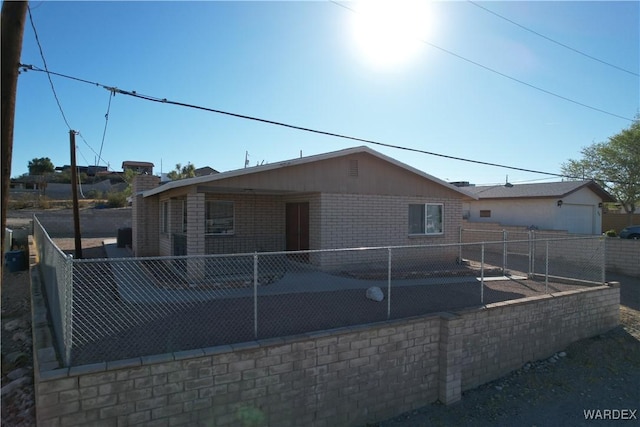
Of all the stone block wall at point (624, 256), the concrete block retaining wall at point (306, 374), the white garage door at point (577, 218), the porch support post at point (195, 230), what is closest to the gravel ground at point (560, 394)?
the concrete block retaining wall at point (306, 374)

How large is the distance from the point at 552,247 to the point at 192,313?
15.3 metres

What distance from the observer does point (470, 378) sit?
724cm

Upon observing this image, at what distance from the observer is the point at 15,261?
47.6ft

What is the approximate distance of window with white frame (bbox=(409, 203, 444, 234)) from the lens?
13.5 m

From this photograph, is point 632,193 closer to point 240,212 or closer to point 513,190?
point 513,190

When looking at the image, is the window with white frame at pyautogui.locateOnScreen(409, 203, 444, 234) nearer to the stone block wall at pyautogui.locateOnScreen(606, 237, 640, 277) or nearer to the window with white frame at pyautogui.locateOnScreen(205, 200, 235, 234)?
the window with white frame at pyautogui.locateOnScreen(205, 200, 235, 234)

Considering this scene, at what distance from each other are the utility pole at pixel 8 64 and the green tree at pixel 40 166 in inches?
2790

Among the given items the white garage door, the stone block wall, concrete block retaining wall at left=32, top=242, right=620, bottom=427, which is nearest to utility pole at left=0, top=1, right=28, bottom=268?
concrete block retaining wall at left=32, top=242, right=620, bottom=427

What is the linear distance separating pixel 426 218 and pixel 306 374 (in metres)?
9.28

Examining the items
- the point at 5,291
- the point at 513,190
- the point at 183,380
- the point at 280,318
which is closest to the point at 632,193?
the point at 513,190

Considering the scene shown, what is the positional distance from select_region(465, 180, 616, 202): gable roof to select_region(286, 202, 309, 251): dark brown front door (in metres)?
12.3

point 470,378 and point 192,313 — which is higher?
point 192,313

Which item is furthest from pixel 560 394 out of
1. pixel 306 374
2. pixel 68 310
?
pixel 68 310

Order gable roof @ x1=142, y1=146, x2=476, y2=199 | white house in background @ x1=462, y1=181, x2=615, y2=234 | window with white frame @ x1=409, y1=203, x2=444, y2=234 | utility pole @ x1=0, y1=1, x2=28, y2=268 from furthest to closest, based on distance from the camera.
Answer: white house in background @ x1=462, y1=181, x2=615, y2=234
window with white frame @ x1=409, y1=203, x2=444, y2=234
gable roof @ x1=142, y1=146, x2=476, y2=199
utility pole @ x1=0, y1=1, x2=28, y2=268
